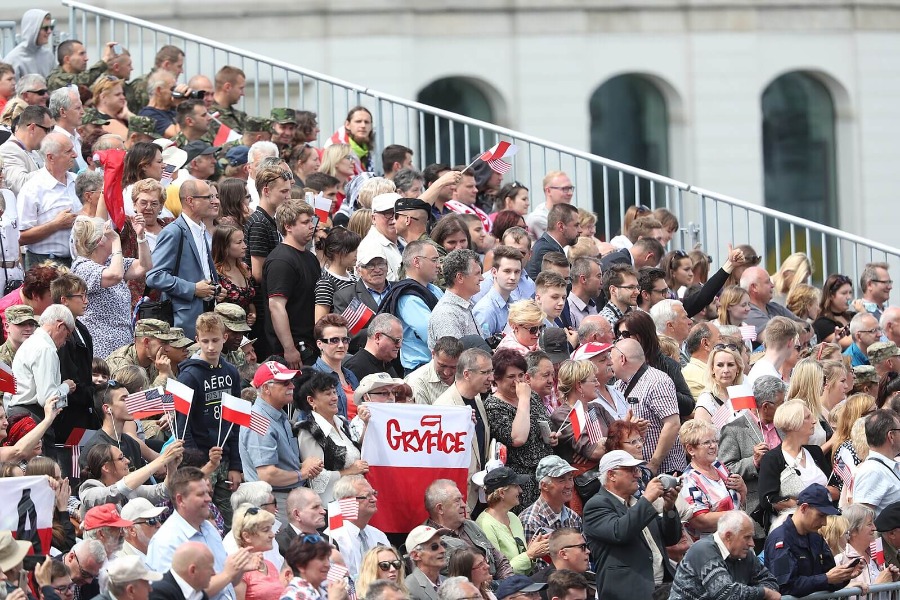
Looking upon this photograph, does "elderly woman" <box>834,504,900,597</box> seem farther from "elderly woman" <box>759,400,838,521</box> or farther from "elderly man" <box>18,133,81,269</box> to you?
"elderly man" <box>18,133,81,269</box>

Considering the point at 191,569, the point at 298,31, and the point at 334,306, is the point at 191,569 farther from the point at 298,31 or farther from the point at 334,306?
the point at 298,31

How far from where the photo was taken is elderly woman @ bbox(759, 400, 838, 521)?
15406mm

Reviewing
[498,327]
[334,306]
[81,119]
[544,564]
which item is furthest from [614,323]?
[81,119]

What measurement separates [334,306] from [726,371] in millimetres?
2999

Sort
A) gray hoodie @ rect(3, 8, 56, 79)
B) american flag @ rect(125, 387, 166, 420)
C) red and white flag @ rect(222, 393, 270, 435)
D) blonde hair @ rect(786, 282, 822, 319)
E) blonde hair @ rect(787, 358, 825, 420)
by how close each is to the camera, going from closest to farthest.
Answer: red and white flag @ rect(222, 393, 270, 435) → american flag @ rect(125, 387, 166, 420) → blonde hair @ rect(787, 358, 825, 420) → blonde hair @ rect(786, 282, 822, 319) → gray hoodie @ rect(3, 8, 56, 79)

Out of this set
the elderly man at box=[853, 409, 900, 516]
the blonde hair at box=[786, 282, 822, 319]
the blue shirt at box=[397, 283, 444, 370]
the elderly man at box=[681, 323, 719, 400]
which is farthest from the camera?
the blonde hair at box=[786, 282, 822, 319]

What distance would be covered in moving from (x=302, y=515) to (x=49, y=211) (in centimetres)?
519

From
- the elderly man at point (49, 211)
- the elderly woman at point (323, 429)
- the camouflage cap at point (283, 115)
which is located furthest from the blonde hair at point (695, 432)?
the camouflage cap at point (283, 115)

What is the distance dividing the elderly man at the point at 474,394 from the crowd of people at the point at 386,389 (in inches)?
0.8

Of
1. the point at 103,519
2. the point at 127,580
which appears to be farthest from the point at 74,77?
the point at 127,580

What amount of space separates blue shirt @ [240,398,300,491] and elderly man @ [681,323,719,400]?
4026mm

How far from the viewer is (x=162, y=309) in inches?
647

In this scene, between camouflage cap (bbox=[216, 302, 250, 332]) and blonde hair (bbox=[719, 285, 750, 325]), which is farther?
blonde hair (bbox=[719, 285, 750, 325])

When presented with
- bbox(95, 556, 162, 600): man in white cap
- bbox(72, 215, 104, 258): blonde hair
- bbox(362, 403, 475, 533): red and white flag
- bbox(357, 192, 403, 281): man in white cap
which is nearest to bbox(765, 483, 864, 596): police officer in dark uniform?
bbox(362, 403, 475, 533): red and white flag
